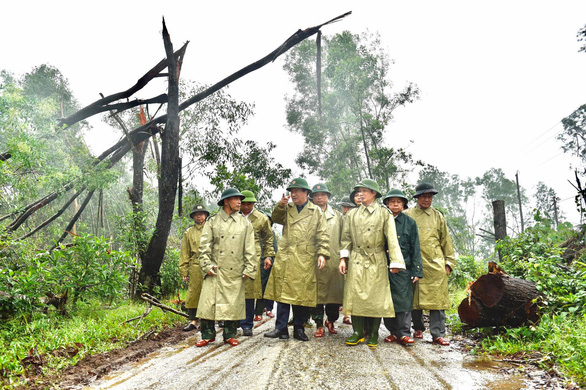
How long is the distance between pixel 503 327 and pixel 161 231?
22.7 ft

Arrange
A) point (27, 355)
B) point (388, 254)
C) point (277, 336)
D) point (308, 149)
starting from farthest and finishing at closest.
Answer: point (308, 149) → point (277, 336) → point (388, 254) → point (27, 355)

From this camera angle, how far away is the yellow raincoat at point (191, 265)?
6566 millimetres

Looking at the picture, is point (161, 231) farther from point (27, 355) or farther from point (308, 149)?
point (308, 149)

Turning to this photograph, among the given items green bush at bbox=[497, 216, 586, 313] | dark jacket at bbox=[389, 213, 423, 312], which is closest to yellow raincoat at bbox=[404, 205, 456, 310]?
dark jacket at bbox=[389, 213, 423, 312]

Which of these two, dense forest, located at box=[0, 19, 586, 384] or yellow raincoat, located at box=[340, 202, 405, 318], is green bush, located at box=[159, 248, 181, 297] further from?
yellow raincoat, located at box=[340, 202, 405, 318]

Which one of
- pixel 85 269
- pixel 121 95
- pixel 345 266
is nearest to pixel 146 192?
pixel 121 95

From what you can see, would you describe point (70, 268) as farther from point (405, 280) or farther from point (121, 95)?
point (121, 95)

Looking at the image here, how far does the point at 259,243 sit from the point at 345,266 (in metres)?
1.92

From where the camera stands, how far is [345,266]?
522 centimetres

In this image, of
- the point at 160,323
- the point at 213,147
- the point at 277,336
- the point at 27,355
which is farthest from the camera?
the point at 213,147

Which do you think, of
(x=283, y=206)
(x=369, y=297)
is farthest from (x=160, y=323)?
(x=369, y=297)

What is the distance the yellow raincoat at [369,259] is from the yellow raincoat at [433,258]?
80 cm

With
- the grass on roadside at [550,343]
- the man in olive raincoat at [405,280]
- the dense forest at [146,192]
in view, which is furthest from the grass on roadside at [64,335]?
the grass on roadside at [550,343]

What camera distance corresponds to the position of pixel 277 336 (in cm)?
548
